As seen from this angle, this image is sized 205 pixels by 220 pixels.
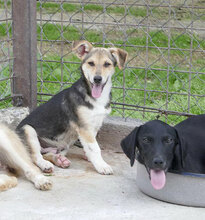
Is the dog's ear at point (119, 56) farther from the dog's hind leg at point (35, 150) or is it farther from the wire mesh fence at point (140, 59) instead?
the dog's hind leg at point (35, 150)

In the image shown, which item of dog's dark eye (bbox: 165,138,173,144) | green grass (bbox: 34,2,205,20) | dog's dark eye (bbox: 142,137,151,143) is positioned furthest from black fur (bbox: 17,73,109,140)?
green grass (bbox: 34,2,205,20)

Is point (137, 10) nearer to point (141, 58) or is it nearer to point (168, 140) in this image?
point (141, 58)

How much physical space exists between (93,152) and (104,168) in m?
0.20

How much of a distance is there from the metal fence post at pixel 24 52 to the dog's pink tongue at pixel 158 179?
7.53 feet

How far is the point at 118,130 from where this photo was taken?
17.3 feet

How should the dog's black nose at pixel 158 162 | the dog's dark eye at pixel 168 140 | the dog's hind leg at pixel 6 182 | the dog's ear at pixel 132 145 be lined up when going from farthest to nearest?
the dog's hind leg at pixel 6 182 < the dog's ear at pixel 132 145 < the dog's dark eye at pixel 168 140 < the dog's black nose at pixel 158 162

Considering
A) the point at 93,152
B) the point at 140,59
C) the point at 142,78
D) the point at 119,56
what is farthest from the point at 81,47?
the point at 140,59

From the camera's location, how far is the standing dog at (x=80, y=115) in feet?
15.2

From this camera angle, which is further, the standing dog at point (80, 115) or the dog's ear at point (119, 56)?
the dog's ear at point (119, 56)

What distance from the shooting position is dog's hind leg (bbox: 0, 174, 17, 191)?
3.99 metres

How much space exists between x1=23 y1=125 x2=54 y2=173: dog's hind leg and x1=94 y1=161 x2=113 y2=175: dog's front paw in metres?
0.42

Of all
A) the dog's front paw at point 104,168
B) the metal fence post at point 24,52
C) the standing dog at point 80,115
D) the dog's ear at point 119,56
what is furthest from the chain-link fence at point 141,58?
the dog's front paw at point 104,168

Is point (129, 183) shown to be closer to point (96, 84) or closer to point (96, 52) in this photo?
point (96, 84)

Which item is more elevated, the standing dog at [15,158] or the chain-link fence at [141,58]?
the chain-link fence at [141,58]
